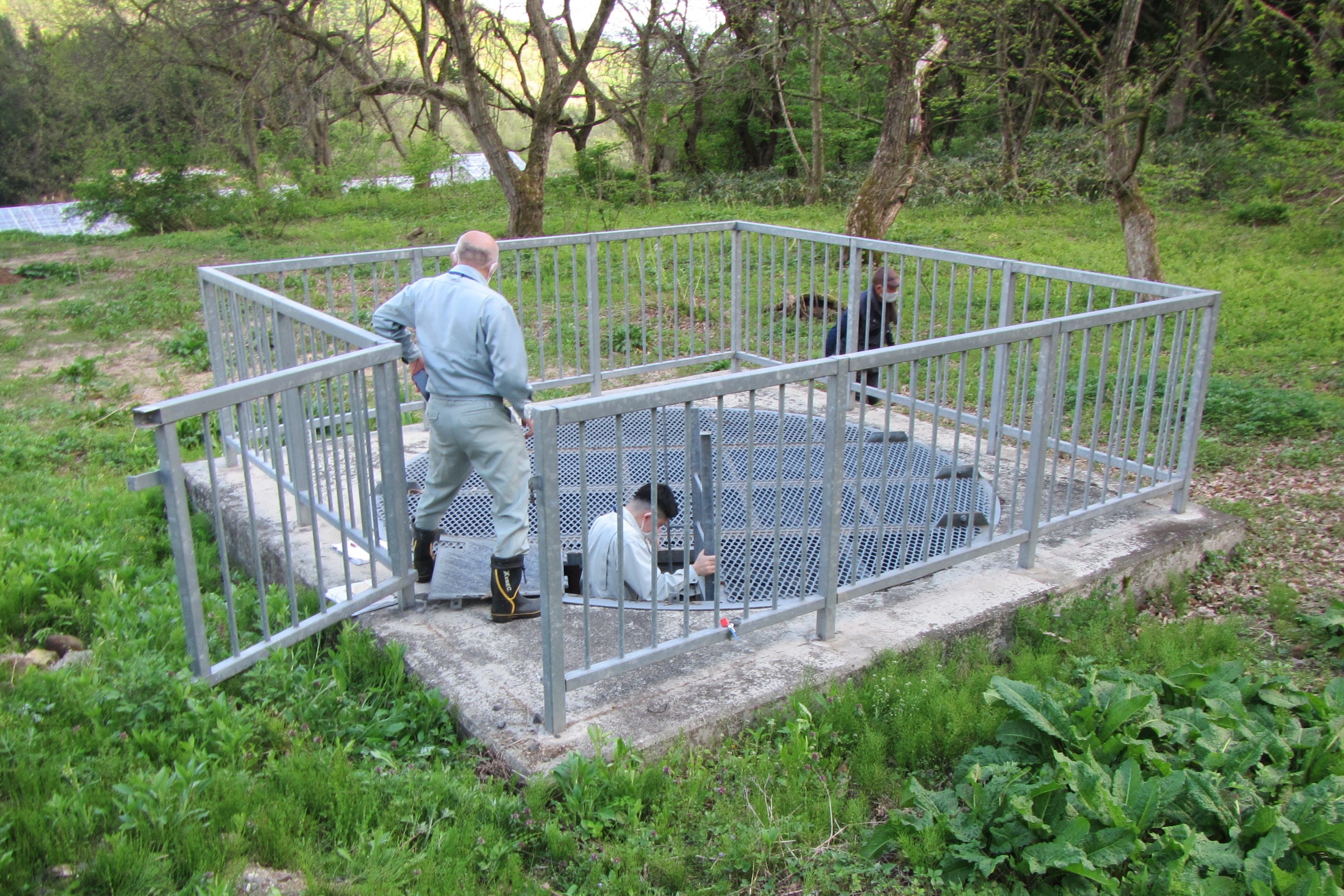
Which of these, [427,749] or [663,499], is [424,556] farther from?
[427,749]

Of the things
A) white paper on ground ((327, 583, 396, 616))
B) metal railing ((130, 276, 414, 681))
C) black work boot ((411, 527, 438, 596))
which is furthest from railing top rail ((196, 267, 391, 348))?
white paper on ground ((327, 583, 396, 616))

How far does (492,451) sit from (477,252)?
0.94 metres

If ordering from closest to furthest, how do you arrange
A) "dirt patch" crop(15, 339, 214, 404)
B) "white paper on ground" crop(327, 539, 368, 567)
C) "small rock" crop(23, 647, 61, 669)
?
"small rock" crop(23, 647, 61, 669) < "white paper on ground" crop(327, 539, 368, 567) < "dirt patch" crop(15, 339, 214, 404)

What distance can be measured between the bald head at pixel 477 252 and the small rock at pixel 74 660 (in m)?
2.39

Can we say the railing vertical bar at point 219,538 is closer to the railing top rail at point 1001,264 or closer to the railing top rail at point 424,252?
the railing top rail at point 424,252

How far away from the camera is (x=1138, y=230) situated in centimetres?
1086

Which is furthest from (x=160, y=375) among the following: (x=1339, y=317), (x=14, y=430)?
(x=1339, y=317)

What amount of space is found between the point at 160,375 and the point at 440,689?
7798 mm

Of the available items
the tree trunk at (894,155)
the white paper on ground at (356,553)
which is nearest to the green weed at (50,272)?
the tree trunk at (894,155)

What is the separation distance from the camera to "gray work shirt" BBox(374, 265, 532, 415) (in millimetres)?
4781

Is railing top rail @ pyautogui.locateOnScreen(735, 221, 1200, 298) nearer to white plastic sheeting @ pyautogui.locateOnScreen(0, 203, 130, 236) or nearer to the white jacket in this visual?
the white jacket

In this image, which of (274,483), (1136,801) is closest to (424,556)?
(274,483)

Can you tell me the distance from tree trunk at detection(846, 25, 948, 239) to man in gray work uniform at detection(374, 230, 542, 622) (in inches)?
345

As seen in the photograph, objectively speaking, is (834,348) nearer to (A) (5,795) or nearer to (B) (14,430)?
(A) (5,795)
